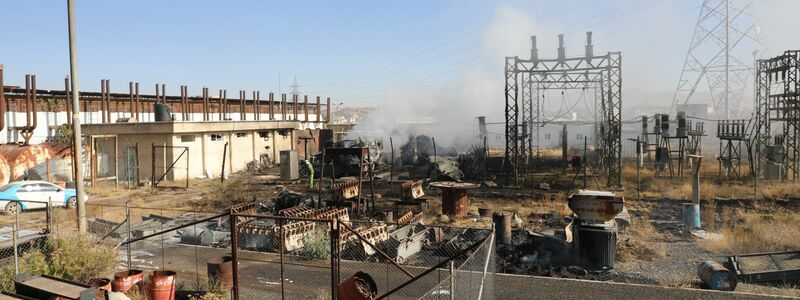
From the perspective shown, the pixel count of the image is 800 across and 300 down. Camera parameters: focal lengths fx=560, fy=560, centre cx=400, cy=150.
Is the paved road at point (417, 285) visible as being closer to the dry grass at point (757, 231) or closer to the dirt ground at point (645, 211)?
the dirt ground at point (645, 211)

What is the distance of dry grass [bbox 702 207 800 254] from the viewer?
41.2 feet

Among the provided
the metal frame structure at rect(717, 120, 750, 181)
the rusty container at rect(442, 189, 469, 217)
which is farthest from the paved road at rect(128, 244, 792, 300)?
the metal frame structure at rect(717, 120, 750, 181)

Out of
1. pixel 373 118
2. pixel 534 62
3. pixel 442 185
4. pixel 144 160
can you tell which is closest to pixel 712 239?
pixel 442 185

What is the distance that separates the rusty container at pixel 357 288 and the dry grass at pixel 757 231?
861 centimetres

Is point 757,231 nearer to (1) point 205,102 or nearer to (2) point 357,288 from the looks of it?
(2) point 357,288

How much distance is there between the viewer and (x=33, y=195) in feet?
62.4

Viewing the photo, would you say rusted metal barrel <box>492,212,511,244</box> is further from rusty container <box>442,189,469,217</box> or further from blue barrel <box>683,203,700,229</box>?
blue barrel <box>683,203,700,229</box>

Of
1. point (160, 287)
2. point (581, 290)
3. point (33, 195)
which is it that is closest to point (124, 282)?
point (160, 287)

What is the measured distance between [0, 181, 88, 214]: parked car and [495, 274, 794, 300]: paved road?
15041mm

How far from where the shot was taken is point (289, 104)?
6084 cm

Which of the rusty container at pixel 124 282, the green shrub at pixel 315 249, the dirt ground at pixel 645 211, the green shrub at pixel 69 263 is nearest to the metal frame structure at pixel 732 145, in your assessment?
the dirt ground at pixel 645 211

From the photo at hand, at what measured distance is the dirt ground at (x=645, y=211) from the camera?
1134 cm

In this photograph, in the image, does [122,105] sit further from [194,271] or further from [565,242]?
[565,242]

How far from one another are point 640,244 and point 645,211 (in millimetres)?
5434
